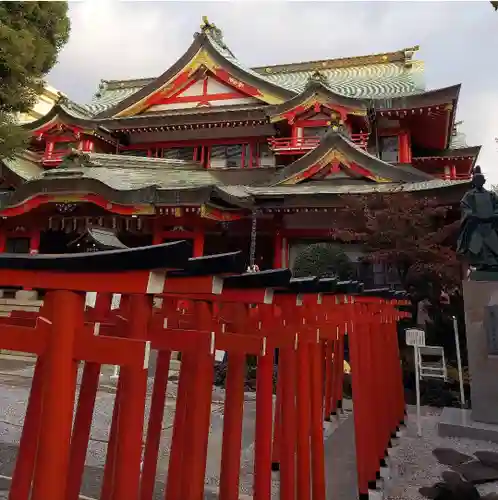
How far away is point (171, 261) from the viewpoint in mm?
1746

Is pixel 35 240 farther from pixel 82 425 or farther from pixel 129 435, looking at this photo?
pixel 129 435

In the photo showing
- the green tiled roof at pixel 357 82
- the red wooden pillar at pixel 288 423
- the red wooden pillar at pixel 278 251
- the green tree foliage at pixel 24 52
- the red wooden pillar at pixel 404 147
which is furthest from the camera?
the green tiled roof at pixel 357 82

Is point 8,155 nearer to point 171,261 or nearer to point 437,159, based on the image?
point 171,261

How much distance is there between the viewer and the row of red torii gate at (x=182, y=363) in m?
1.87

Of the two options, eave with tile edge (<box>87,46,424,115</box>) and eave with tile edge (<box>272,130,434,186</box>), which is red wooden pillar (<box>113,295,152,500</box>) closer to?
eave with tile edge (<box>272,130,434,186</box>)

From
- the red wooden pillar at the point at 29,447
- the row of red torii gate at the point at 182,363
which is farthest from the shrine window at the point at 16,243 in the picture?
the red wooden pillar at the point at 29,447

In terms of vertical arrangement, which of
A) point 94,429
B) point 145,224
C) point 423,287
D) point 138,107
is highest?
point 138,107

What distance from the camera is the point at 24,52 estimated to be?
10.1m

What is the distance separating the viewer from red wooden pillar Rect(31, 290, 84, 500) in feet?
5.93

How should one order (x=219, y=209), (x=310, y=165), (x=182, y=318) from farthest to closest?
(x=310, y=165)
(x=219, y=209)
(x=182, y=318)

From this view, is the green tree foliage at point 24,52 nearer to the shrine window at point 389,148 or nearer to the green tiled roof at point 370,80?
the green tiled roof at point 370,80

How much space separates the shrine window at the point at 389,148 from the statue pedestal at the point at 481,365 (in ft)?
31.4

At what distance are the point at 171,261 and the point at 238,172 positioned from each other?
47.5ft

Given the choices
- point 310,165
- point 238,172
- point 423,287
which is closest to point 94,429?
point 423,287
